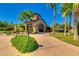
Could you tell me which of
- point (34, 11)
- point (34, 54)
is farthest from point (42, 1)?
point (34, 54)

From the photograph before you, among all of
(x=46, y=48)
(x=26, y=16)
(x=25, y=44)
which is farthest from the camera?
(x=26, y=16)

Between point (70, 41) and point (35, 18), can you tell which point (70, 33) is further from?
point (35, 18)

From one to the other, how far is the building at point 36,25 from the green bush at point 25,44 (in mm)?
388

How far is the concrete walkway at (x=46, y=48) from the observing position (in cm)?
855

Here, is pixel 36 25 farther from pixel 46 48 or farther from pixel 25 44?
pixel 25 44

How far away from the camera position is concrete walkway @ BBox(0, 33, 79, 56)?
8555 mm

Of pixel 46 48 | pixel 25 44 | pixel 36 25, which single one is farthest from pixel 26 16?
pixel 46 48

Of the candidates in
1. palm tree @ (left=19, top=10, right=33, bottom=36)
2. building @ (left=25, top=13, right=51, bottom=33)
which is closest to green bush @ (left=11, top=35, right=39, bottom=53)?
building @ (left=25, top=13, right=51, bottom=33)

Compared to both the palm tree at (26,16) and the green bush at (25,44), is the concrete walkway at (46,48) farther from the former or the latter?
the palm tree at (26,16)

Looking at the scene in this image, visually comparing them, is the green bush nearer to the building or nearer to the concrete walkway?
the concrete walkway

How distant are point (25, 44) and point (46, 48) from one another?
806 mm

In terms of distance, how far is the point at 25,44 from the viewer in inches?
332

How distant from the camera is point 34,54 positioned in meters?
8.49

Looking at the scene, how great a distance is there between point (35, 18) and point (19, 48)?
1197 mm
